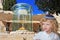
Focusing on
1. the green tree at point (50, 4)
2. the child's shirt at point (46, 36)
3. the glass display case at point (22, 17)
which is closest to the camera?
the child's shirt at point (46, 36)

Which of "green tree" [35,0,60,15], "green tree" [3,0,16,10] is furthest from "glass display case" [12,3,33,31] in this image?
"green tree" [35,0,60,15]

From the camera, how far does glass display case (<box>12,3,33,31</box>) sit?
9.00 meters

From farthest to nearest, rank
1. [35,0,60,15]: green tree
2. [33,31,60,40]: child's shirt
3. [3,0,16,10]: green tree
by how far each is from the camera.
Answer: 1. [3,0,16,10]: green tree
2. [35,0,60,15]: green tree
3. [33,31,60,40]: child's shirt

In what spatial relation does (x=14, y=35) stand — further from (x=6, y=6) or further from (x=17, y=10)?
(x=6, y=6)

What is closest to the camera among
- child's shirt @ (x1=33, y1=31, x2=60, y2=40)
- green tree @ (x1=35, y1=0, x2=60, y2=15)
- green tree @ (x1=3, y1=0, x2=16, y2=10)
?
child's shirt @ (x1=33, y1=31, x2=60, y2=40)

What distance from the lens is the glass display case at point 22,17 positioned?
9002mm

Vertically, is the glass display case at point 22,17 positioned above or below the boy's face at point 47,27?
below

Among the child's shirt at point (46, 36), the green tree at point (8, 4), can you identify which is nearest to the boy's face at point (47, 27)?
the child's shirt at point (46, 36)

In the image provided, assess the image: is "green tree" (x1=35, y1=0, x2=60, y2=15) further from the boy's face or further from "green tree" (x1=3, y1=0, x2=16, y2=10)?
"green tree" (x1=3, y1=0, x2=16, y2=10)

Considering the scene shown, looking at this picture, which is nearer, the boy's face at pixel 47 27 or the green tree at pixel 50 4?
the boy's face at pixel 47 27

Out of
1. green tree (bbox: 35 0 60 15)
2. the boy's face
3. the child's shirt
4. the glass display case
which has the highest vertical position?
green tree (bbox: 35 0 60 15)

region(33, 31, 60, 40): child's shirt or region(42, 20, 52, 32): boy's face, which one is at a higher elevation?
region(42, 20, 52, 32): boy's face

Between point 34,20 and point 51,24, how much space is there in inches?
304

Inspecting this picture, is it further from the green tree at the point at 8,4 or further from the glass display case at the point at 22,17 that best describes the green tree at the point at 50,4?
the green tree at the point at 8,4
